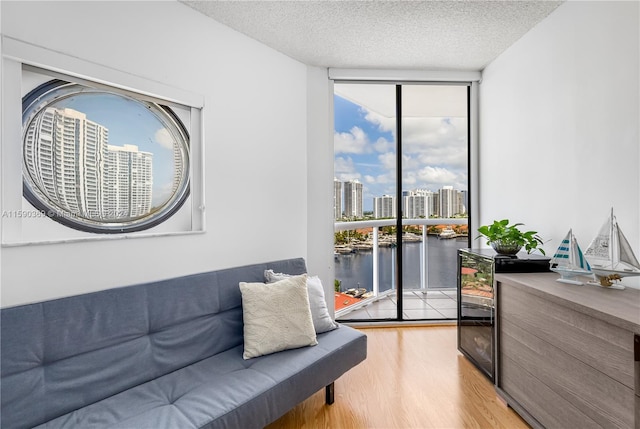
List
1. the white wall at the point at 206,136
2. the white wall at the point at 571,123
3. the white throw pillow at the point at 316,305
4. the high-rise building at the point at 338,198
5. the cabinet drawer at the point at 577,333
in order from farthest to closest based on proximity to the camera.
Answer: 1. the high-rise building at the point at 338,198
2. the white throw pillow at the point at 316,305
3. the white wall at the point at 571,123
4. the white wall at the point at 206,136
5. the cabinet drawer at the point at 577,333

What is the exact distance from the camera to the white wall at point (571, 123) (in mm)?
1895

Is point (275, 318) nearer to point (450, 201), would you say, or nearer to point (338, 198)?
point (338, 198)

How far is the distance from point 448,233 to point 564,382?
226cm

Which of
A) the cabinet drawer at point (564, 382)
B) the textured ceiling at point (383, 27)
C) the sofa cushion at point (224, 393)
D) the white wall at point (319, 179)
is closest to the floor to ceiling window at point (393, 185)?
the white wall at point (319, 179)

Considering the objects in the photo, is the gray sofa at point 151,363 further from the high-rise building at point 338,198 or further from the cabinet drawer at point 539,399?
the high-rise building at point 338,198

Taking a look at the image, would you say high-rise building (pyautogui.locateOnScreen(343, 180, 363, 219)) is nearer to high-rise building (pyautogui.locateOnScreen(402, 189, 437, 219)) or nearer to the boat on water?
high-rise building (pyautogui.locateOnScreen(402, 189, 437, 219))

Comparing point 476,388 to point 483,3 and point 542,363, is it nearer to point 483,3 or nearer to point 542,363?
point 542,363

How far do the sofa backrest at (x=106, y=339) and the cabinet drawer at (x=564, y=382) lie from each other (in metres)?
1.71

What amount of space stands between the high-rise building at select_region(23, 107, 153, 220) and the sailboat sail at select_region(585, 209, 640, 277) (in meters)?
2.61

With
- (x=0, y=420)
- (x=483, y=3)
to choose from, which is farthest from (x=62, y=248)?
(x=483, y=3)

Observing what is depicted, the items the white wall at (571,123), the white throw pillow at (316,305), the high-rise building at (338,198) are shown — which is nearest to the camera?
the white wall at (571,123)

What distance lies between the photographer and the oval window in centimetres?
166

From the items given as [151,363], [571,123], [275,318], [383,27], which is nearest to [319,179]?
[383,27]

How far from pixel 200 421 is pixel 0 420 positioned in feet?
2.42
